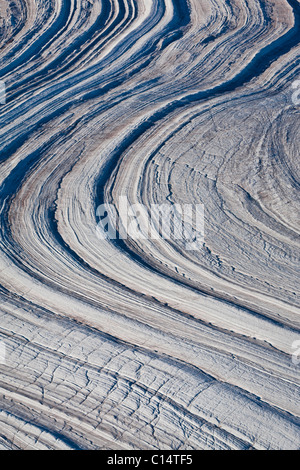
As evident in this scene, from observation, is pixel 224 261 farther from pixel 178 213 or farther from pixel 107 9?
pixel 107 9

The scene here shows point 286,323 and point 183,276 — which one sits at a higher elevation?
point 183,276

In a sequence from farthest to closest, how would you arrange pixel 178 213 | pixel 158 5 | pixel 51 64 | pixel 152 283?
pixel 158 5 < pixel 51 64 < pixel 178 213 < pixel 152 283

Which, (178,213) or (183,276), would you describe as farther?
(178,213)
